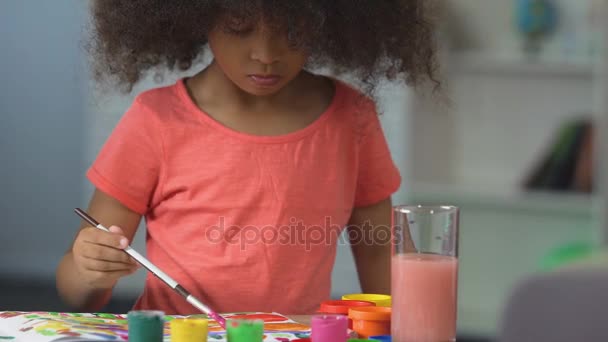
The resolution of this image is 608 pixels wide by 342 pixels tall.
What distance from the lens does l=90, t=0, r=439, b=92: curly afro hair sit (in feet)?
3.72

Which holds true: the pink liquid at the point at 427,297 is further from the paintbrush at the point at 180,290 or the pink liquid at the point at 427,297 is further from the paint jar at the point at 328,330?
the paintbrush at the point at 180,290

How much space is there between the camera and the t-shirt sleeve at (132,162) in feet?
3.94

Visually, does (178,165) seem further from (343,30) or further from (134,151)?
(343,30)

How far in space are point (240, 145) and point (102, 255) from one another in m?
0.28

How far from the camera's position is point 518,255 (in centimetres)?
312

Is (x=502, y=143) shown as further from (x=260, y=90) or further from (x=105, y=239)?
(x=105, y=239)

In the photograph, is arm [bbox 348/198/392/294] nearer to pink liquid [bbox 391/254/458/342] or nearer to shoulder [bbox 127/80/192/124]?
shoulder [bbox 127/80/192/124]

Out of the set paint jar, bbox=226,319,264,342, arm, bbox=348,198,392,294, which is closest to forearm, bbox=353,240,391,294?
arm, bbox=348,198,392,294

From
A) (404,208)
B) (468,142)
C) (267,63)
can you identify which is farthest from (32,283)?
(404,208)

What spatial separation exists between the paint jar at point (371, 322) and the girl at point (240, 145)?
11.0 inches

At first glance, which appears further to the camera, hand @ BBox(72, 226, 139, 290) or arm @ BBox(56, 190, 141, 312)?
arm @ BBox(56, 190, 141, 312)

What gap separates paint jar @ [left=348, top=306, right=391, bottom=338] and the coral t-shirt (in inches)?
11.0

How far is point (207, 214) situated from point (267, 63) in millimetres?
226
